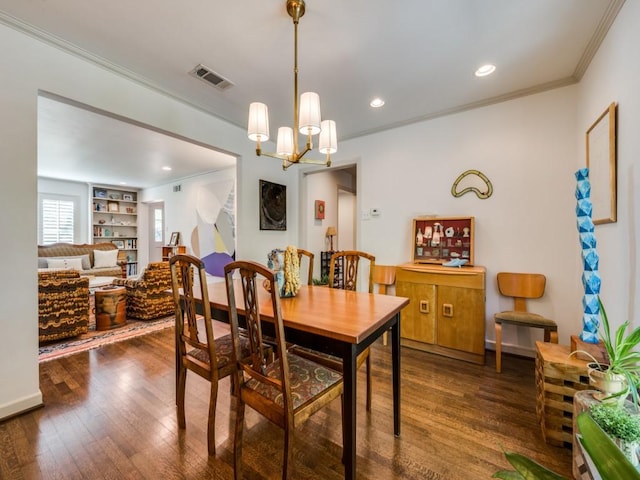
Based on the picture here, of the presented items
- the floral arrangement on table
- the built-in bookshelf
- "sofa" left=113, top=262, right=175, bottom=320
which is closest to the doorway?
the floral arrangement on table

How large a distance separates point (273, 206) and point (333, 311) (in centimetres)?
270

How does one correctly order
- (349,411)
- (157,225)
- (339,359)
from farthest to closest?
(157,225) → (339,359) → (349,411)

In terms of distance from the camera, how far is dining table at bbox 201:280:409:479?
3.92ft

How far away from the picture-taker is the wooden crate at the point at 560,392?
4.98 ft

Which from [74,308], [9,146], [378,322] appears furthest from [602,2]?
[74,308]

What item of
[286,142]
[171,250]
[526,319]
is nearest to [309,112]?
[286,142]

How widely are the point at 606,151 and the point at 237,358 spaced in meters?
2.63

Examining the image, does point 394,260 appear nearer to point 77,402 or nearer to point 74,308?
point 77,402

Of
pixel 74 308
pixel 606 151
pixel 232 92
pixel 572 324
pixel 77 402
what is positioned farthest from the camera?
pixel 74 308

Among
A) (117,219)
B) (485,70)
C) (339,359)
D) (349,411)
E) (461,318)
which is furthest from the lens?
(117,219)

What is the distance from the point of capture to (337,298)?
1804mm

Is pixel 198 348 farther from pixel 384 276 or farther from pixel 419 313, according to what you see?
pixel 384 276

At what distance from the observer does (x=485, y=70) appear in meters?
2.31

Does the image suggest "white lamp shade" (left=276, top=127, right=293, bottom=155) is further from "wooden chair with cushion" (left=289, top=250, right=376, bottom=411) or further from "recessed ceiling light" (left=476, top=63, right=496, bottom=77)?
"recessed ceiling light" (left=476, top=63, right=496, bottom=77)
